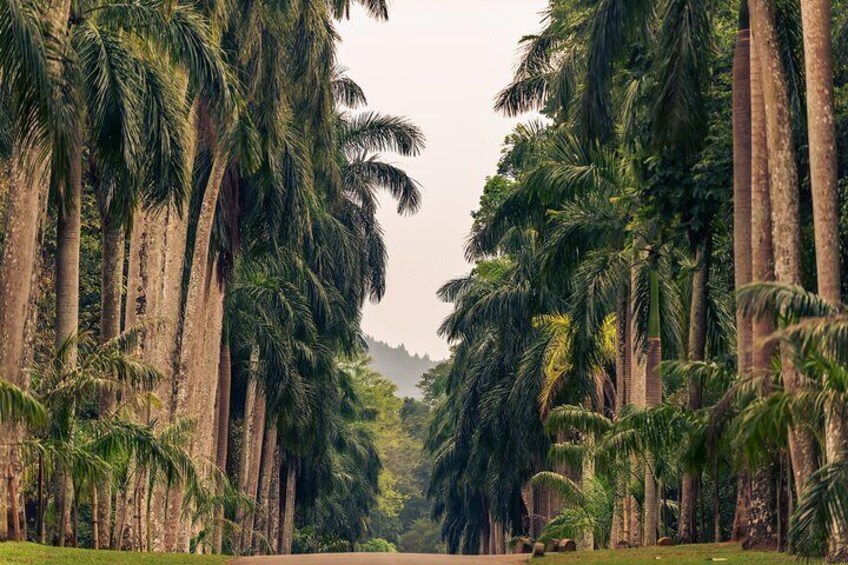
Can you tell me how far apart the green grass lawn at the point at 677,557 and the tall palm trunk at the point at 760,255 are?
40cm

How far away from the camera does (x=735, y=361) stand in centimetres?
2417

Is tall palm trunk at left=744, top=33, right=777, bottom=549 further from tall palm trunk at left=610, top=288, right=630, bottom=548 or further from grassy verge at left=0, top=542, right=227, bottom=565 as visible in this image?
grassy verge at left=0, top=542, right=227, bottom=565

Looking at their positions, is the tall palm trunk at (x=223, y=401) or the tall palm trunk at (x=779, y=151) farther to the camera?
the tall palm trunk at (x=223, y=401)

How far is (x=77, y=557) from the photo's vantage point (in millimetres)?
18109

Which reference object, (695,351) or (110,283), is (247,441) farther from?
(695,351)

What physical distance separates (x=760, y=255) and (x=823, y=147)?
2.53 metres

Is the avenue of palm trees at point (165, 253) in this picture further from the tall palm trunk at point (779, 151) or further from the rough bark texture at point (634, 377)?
the tall palm trunk at point (779, 151)

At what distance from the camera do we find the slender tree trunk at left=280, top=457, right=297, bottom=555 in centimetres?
5256

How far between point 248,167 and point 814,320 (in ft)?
58.6

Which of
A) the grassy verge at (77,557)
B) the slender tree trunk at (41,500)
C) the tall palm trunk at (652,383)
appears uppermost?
the tall palm trunk at (652,383)

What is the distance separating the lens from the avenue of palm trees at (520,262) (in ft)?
58.1

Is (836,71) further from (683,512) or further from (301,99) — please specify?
(301,99)

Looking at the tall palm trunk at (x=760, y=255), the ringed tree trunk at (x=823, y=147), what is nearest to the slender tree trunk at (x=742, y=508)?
the tall palm trunk at (x=760, y=255)

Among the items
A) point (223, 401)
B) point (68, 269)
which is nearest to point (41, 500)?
point (68, 269)
